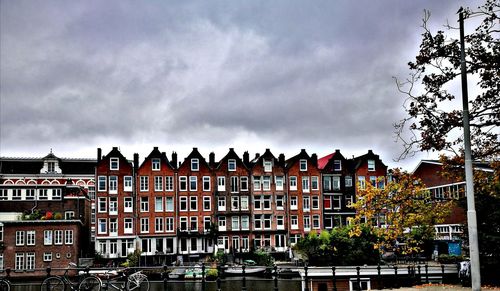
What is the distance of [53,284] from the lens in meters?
20.8

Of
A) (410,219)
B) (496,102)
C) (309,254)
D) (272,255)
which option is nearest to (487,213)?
(410,219)

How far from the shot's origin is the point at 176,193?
233 feet

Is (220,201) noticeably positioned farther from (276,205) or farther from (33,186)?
Answer: (33,186)

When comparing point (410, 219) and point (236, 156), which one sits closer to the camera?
point (410, 219)

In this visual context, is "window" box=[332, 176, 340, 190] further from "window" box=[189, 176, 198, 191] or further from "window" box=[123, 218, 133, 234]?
"window" box=[123, 218, 133, 234]

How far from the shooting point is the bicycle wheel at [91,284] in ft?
66.8

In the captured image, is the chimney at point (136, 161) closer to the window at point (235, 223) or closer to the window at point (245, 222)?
the window at point (235, 223)

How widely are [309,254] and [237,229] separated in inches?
702

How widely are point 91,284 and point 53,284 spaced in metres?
1.60

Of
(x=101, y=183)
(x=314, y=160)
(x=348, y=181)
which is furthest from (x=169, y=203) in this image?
(x=348, y=181)

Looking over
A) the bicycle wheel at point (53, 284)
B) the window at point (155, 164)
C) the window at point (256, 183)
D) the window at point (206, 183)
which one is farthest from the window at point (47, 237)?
the bicycle wheel at point (53, 284)

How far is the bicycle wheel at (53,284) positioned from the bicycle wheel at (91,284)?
102cm

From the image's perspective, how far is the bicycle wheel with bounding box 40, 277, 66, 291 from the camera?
813 inches

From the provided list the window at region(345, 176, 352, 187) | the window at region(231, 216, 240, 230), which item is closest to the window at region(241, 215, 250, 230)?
the window at region(231, 216, 240, 230)
